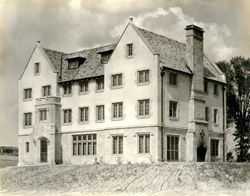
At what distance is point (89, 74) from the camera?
131 ft

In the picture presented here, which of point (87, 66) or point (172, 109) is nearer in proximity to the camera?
point (172, 109)

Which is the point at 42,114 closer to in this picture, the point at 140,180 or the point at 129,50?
the point at 129,50

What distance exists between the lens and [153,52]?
35.2m

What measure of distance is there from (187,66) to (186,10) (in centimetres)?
1287

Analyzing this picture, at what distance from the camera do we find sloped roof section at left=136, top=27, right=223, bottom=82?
119 ft

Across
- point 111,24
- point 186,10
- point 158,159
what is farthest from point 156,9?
point 158,159

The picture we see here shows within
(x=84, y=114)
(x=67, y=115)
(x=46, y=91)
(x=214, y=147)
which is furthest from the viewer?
(x=46, y=91)

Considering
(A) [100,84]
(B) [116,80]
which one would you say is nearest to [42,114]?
(A) [100,84]

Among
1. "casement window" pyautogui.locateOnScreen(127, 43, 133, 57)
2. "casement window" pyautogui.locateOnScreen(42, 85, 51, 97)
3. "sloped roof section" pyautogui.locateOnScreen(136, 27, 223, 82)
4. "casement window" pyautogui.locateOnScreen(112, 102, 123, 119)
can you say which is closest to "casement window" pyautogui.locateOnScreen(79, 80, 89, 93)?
"casement window" pyautogui.locateOnScreen(42, 85, 51, 97)

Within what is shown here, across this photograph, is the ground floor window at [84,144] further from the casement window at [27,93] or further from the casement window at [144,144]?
the casement window at [27,93]

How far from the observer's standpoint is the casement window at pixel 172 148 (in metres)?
35.4

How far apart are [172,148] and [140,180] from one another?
7.49 metres

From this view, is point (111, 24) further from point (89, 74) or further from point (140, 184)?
point (89, 74)

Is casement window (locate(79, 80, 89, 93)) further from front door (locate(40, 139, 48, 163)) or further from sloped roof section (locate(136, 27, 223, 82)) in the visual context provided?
sloped roof section (locate(136, 27, 223, 82))
